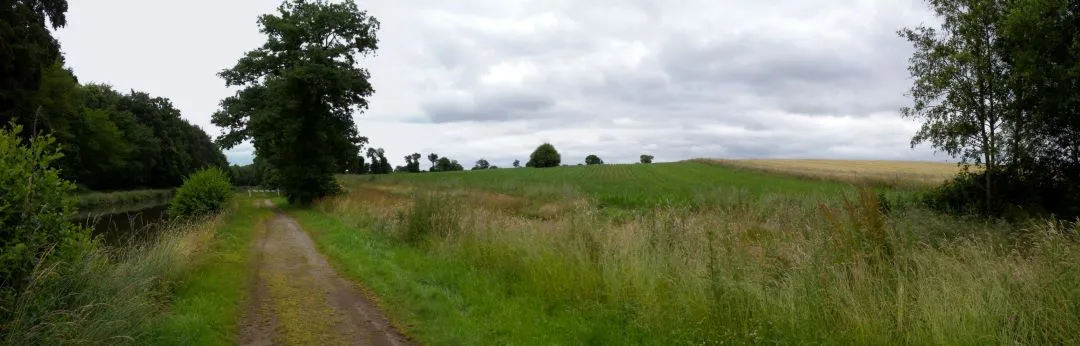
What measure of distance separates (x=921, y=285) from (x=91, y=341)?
7581 millimetres

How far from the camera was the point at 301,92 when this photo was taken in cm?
3394

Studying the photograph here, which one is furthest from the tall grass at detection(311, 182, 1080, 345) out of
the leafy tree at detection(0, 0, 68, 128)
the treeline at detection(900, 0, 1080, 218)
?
the leafy tree at detection(0, 0, 68, 128)

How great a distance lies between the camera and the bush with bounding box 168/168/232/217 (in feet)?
77.0

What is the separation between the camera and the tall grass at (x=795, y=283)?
198 inches

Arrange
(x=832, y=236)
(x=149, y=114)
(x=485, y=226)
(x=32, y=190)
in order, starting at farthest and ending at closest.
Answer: (x=149, y=114) → (x=485, y=226) → (x=832, y=236) → (x=32, y=190)

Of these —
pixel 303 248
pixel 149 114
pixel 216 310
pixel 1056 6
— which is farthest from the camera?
pixel 149 114

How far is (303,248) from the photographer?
49.3ft

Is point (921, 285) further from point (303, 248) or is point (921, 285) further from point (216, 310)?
point (303, 248)

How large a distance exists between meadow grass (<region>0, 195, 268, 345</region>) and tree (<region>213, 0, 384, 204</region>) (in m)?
24.2

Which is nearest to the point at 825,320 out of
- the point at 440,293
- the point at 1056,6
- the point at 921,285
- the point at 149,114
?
the point at 921,285

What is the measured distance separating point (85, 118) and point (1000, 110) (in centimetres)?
7052

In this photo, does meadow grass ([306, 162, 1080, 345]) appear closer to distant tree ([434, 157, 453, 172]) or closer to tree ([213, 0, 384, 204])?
tree ([213, 0, 384, 204])

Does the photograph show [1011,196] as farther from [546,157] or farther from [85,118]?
[546,157]

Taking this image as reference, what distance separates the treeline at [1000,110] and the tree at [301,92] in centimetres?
2915
